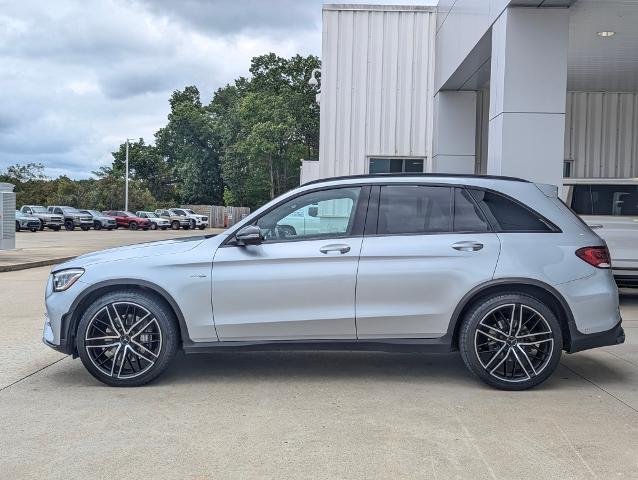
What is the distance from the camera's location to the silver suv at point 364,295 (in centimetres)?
541

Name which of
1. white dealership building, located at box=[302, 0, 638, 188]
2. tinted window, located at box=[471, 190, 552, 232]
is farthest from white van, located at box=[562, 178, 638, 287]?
tinted window, located at box=[471, 190, 552, 232]

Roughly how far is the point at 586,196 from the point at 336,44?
8920mm

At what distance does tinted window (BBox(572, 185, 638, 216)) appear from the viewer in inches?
402

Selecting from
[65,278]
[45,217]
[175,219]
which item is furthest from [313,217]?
[175,219]

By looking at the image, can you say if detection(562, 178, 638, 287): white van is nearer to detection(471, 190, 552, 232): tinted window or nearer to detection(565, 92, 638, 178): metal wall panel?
detection(471, 190, 552, 232): tinted window

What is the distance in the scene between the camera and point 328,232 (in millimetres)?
5590

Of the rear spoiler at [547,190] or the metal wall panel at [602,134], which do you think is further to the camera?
the metal wall panel at [602,134]

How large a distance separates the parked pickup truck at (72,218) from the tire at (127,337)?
43.3 meters

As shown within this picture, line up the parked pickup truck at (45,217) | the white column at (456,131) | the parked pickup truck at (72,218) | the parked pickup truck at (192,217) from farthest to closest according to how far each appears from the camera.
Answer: the parked pickup truck at (192,217) → the parked pickup truck at (72,218) → the parked pickup truck at (45,217) → the white column at (456,131)

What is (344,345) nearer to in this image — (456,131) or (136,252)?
(136,252)

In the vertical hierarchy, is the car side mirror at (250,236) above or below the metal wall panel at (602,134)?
below

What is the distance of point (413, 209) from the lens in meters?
5.65

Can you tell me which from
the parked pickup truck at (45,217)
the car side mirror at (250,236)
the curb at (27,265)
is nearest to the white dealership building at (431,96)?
the curb at (27,265)

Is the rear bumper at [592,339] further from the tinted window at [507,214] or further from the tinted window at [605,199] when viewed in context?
the tinted window at [605,199]
